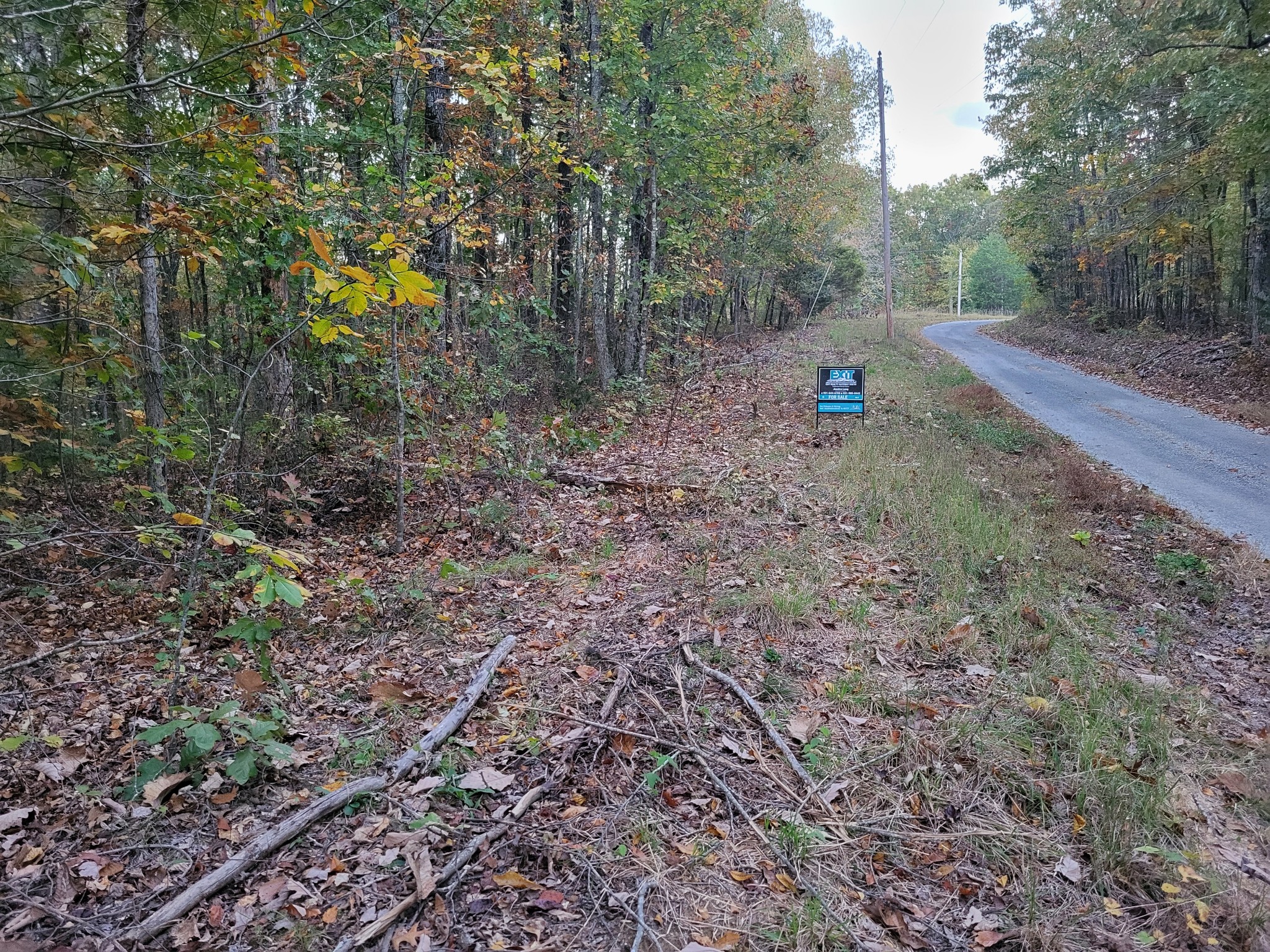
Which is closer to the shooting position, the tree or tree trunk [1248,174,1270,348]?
tree trunk [1248,174,1270,348]

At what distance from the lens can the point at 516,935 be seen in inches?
95.0

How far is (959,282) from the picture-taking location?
198 ft

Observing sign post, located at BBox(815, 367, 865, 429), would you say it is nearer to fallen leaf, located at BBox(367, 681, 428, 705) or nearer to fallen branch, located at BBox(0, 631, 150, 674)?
fallen leaf, located at BBox(367, 681, 428, 705)

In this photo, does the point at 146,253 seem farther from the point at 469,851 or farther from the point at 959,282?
the point at 959,282

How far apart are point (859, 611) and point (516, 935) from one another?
3.42 metres

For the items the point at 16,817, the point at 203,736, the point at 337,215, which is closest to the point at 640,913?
the point at 203,736

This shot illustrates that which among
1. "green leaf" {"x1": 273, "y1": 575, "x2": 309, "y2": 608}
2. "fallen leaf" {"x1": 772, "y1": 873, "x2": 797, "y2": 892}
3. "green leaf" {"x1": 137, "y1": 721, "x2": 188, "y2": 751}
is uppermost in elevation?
"green leaf" {"x1": 273, "y1": 575, "x2": 309, "y2": 608}

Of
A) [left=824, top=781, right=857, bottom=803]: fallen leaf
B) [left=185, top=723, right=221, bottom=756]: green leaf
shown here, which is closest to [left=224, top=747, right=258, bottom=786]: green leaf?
[left=185, top=723, right=221, bottom=756]: green leaf

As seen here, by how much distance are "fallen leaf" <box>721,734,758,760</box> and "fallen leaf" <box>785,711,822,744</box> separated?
311 mm

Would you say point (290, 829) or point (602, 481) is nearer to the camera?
point (290, 829)

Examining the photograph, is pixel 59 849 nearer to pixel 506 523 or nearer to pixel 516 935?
pixel 516 935

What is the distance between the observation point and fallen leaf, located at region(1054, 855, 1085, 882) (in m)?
2.76

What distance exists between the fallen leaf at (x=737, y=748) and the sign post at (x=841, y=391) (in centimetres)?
770

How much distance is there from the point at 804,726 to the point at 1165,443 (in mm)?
10882
